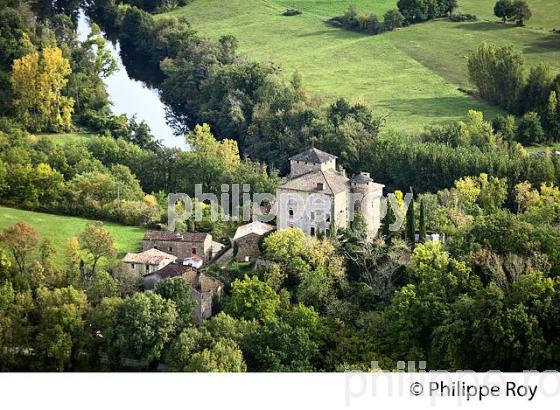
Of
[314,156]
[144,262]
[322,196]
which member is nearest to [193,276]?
[144,262]

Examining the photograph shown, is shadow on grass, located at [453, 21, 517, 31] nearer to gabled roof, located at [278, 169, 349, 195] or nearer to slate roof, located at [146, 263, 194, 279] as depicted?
gabled roof, located at [278, 169, 349, 195]

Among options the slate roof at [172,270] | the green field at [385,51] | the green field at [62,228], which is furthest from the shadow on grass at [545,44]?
the green field at [62,228]

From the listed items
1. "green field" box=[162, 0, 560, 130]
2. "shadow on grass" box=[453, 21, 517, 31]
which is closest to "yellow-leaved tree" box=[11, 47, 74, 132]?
"green field" box=[162, 0, 560, 130]

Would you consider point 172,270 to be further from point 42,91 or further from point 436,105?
point 436,105

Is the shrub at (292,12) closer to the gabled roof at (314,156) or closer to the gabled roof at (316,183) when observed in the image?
the gabled roof at (314,156)

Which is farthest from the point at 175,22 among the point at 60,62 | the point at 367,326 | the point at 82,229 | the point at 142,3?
the point at 367,326
